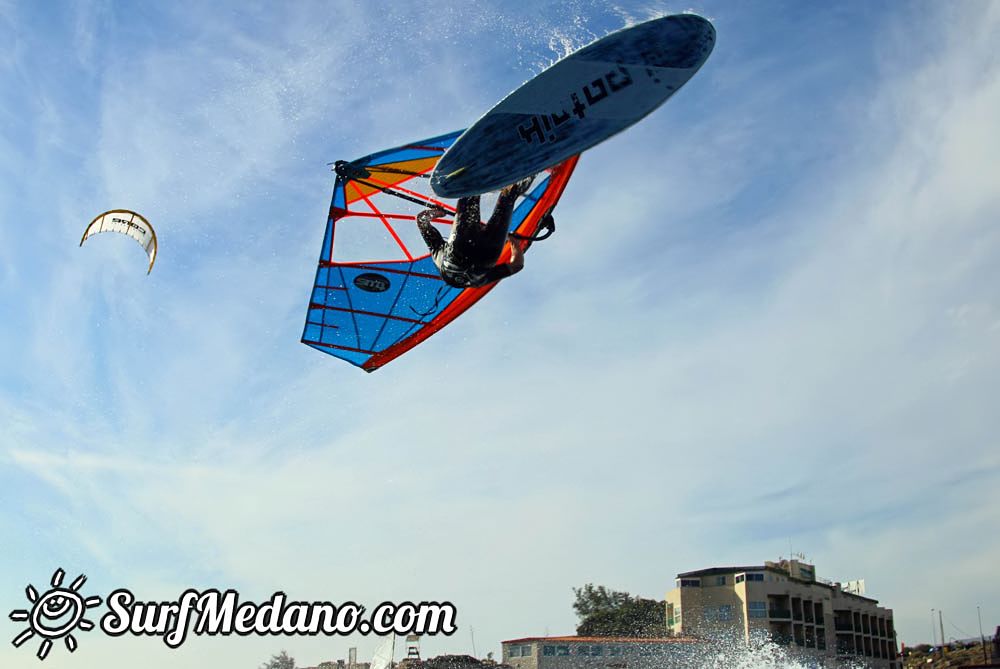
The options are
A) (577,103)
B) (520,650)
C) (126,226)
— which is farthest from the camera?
(520,650)

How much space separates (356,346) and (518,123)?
6002 mm

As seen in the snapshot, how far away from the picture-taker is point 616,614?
56531 mm

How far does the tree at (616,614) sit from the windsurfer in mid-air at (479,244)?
48.3 metres

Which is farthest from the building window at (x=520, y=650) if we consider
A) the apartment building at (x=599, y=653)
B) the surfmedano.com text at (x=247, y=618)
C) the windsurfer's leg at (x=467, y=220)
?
the windsurfer's leg at (x=467, y=220)

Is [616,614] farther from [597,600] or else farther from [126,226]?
[126,226]

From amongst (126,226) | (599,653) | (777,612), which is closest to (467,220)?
(126,226)

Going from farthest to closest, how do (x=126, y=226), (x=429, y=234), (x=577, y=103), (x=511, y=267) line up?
(x=126, y=226) → (x=429, y=234) → (x=511, y=267) → (x=577, y=103)

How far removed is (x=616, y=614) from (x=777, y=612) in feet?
42.6

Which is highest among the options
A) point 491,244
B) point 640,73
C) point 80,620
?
point 640,73

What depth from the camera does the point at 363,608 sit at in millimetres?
13625

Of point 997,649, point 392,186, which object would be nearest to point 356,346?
point 392,186

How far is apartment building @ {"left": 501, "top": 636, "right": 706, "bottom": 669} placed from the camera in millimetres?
40875

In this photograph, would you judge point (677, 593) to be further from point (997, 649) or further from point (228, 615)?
point (228, 615)

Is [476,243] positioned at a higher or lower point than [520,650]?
higher
